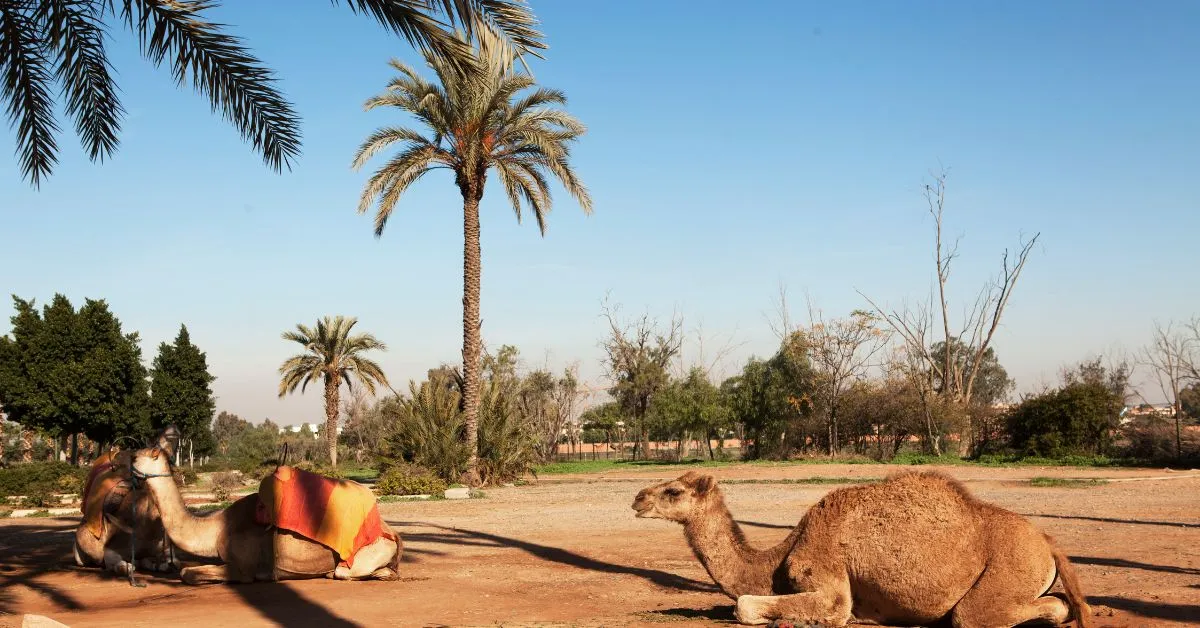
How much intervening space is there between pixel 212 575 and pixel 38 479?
22370mm

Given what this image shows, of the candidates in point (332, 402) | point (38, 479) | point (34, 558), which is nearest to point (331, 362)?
point (332, 402)

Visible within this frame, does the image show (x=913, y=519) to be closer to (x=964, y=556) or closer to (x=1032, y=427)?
(x=964, y=556)

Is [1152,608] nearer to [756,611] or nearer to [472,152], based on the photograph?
[756,611]

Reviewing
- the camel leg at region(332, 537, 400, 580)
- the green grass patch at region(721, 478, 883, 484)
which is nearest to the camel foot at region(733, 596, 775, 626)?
the camel leg at region(332, 537, 400, 580)

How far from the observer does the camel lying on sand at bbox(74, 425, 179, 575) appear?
33.7 ft

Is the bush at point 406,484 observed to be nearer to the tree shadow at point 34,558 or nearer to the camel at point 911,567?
the tree shadow at point 34,558

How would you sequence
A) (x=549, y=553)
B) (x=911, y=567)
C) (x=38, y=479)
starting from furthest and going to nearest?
(x=38, y=479)
(x=549, y=553)
(x=911, y=567)

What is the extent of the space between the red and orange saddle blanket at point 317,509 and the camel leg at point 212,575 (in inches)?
21.7

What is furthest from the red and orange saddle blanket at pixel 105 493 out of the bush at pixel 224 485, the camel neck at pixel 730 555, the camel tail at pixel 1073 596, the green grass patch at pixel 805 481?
the green grass patch at pixel 805 481

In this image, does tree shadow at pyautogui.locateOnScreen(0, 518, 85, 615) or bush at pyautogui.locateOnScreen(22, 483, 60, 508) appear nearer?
tree shadow at pyautogui.locateOnScreen(0, 518, 85, 615)

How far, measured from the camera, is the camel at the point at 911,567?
6109 mm

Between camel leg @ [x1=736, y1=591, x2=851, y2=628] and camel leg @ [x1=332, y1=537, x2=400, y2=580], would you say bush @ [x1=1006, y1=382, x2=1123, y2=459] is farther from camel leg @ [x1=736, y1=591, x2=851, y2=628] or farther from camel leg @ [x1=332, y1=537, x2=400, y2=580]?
camel leg @ [x1=736, y1=591, x2=851, y2=628]

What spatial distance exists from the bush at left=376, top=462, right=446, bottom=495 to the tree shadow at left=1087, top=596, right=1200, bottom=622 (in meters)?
18.4

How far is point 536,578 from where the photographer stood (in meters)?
10.2
